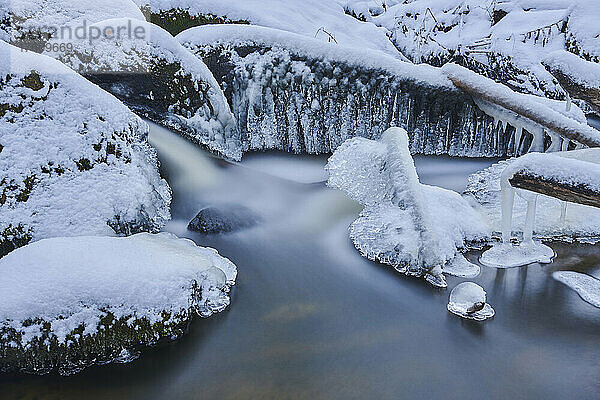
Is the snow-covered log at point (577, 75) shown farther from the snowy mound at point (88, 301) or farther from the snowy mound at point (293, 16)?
the snowy mound at point (88, 301)

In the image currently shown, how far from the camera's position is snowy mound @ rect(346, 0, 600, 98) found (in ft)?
30.0

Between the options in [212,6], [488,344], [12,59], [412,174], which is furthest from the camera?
[212,6]

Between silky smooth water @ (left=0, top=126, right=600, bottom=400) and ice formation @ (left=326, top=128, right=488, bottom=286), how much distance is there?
0.12 m

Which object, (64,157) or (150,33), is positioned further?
(150,33)

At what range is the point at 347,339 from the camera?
2977 mm

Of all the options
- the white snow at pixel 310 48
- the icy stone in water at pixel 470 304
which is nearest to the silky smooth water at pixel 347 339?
the icy stone in water at pixel 470 304

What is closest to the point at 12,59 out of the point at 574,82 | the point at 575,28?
the point at 574,82

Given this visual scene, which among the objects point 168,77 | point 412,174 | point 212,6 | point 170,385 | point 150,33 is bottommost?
point 170,385

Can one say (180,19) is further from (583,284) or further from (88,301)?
(583,284)

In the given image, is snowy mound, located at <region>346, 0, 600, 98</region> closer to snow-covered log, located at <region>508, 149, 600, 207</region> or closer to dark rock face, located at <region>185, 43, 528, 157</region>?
dark rock face, located at <region>185, 43, 528, 157</region>

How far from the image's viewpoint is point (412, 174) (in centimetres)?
431

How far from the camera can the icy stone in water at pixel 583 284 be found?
3.39 metres

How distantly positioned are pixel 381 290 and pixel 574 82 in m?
2.96

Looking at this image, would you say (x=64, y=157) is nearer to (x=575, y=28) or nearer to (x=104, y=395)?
(x=104, y=395)
